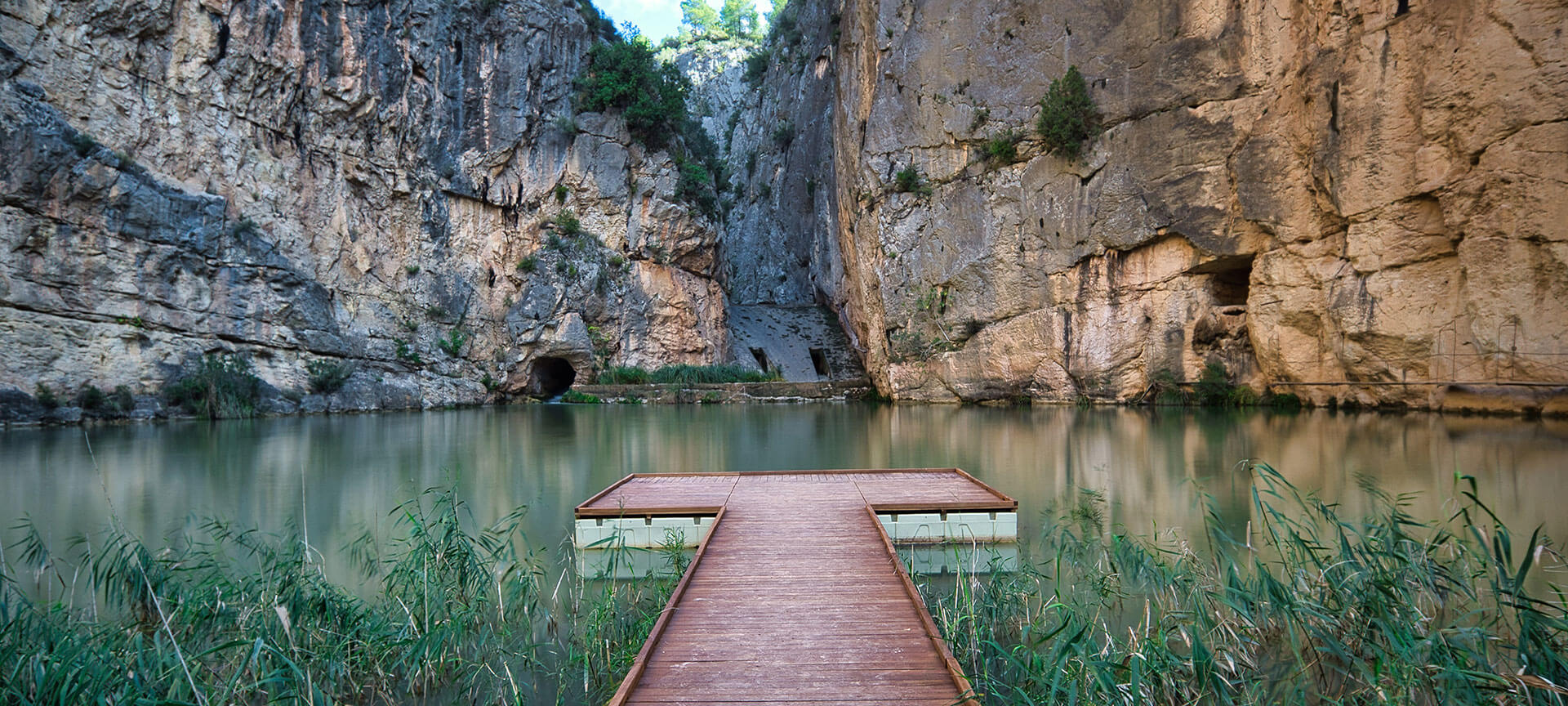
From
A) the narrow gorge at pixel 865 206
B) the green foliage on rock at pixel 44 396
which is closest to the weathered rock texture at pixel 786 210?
the narrow gorge at pixel 865 206

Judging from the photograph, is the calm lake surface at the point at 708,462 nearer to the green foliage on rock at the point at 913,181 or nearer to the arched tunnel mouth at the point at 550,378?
the green foliage on rock at the point at 913,181

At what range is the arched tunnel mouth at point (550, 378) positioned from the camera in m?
32.2

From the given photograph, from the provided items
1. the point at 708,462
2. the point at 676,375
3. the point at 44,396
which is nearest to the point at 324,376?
the point at 44,396

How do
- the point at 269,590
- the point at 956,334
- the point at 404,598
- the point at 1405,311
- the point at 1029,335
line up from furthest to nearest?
the point at 956,334, the point at 1029,335, the point at 1405,311, the point at 404,598, the point at 269,590

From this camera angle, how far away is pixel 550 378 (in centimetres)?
3416

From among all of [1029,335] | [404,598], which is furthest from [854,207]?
[404,598]

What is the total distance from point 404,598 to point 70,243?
72.4 feet

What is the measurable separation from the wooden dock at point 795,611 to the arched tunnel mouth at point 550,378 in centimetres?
2599

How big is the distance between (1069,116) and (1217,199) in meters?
4.94

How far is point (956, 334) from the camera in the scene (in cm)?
2606

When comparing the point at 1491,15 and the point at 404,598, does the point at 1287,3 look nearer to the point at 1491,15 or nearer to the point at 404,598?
the point at 1491,15

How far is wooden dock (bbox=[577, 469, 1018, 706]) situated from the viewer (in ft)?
10.7

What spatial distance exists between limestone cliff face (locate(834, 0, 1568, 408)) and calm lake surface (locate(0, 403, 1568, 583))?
252cm

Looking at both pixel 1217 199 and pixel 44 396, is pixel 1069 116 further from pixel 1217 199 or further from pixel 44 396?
pixel 44 396
